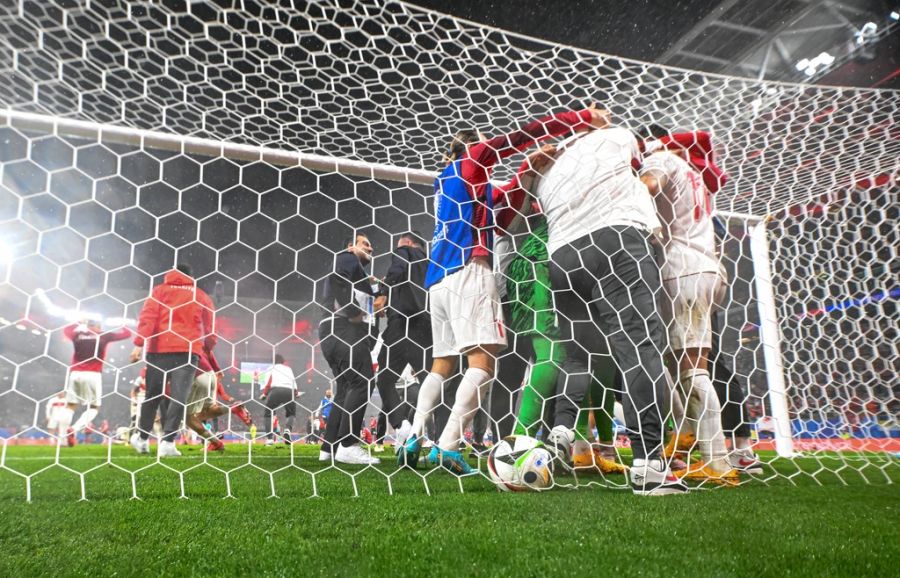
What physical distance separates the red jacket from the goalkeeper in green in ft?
5.59

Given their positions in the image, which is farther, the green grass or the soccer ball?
the soccer ball

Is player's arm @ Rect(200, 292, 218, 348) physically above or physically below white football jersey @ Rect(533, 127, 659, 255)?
below

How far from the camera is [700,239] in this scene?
208 centimetres

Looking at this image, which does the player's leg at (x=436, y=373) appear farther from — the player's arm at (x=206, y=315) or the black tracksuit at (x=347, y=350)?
the player's arm at (x=206, y=315)

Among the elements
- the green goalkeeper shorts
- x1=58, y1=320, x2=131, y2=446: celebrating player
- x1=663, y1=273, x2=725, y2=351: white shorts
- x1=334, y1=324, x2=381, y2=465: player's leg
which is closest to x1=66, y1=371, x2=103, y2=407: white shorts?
x1=58, y1=320, x2=131, y2=446: celebrating player

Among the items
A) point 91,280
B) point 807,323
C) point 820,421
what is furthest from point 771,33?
point 91,280

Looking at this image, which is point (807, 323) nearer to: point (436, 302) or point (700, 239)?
point (700, 239)

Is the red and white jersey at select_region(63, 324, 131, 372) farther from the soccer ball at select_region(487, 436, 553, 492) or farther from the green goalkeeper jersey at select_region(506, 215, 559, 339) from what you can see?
the soccer ball at select_region(487, 436, 553, 492)

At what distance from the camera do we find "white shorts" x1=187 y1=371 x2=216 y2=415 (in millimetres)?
3646

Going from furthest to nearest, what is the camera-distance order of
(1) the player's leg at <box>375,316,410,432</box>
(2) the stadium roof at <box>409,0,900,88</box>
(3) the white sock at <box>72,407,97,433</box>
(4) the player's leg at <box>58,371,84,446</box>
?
(2) the stadium roof at <box>409,0,900,88</box>, (4) the player's leg at <box>58,371,84,446</box>, (1) the player's leg at <box>375,316,410,432</box>, (3) the white sock at <box>72,407,97,433</box>

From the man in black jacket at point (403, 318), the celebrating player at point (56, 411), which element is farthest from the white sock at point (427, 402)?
the celebrating player at point (56, 411)

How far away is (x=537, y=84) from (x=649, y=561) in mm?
3032

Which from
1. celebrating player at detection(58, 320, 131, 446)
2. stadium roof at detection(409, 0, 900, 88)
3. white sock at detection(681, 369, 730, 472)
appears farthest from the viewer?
stadium roof at detection(409, 0, 900, 88)

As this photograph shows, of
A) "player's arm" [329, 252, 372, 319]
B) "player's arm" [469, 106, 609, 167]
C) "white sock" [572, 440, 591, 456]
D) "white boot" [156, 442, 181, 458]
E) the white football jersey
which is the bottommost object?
"white boot" [156, 442, 181, 458]
